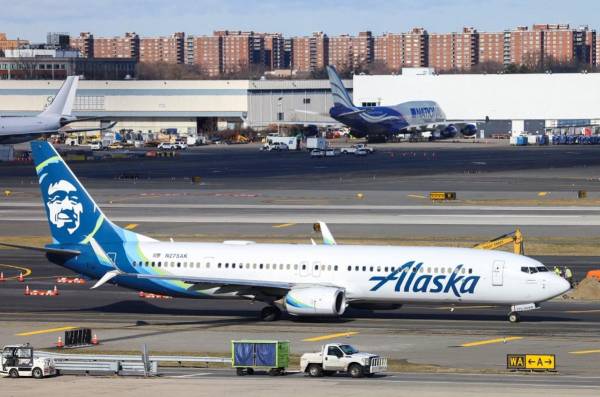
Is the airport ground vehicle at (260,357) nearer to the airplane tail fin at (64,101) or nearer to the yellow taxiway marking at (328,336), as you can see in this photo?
the yellow taxiway marking at (328,336)

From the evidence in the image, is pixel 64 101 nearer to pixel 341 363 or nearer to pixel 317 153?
pixel 317 153

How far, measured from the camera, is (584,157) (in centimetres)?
18912

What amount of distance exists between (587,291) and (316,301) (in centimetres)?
1703

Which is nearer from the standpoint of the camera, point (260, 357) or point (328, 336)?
point (260, 357)

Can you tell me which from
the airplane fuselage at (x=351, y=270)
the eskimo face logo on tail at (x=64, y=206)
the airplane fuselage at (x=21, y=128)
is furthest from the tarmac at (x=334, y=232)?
the airplane fuselage at (x=21, y=128)

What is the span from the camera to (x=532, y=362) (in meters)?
44.2

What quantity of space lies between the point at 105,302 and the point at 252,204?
47852mm

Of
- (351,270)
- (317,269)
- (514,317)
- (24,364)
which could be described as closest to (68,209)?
(317,269)

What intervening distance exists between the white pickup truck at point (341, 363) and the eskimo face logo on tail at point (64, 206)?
1859 cm

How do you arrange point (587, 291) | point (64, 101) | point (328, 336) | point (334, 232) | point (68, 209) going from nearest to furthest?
point (328, 336)
point (68, 209)
point (587, 291)
point (334, 232)
point (64, 101)

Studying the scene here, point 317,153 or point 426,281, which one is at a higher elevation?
point 317,153

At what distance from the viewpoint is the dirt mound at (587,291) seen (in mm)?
64062

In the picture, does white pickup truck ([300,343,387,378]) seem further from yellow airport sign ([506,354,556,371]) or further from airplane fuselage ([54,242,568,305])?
airplane fuselage ([54,242,568,305])

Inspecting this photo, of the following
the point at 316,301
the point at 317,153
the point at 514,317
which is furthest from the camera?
the point at 317,153
